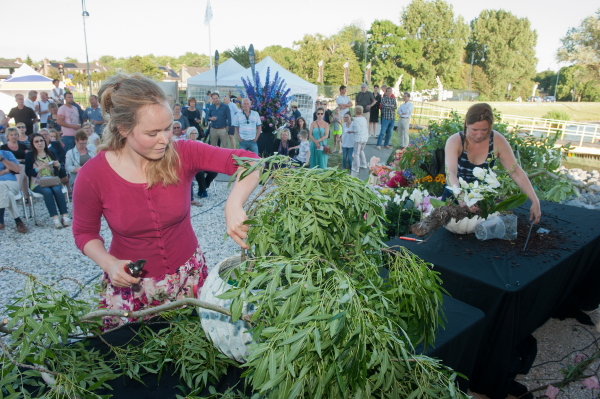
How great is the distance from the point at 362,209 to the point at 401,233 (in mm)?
2746

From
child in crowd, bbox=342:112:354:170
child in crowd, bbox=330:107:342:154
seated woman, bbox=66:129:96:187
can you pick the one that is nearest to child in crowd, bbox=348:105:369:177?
child in crowd, bbox=342:112:354:170

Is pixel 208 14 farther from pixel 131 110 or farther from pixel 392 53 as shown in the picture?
pixel 392 53

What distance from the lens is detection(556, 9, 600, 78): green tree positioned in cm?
3744

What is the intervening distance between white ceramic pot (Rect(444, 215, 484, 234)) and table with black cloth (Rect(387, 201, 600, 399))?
47 mm

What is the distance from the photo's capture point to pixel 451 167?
3096mm

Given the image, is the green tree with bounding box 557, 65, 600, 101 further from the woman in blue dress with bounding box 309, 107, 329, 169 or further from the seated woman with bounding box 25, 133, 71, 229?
the seated woman with bounding box 25, 133, 71, 229

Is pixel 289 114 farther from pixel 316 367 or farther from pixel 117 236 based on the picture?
pixel 316 367

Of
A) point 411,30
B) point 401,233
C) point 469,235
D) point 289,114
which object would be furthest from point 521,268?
point 411,30

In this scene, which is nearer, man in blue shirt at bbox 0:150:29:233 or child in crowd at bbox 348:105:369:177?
man in blue shirt at bbox 0:150:29:233

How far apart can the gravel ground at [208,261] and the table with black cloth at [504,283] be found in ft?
1.33

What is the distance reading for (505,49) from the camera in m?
54.1

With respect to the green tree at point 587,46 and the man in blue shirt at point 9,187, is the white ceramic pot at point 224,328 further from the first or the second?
→ the green tree at point 587,46

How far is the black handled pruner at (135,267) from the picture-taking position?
132 centimetres

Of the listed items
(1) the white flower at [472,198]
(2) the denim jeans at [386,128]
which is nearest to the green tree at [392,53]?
(2) the denim jeans at [386,128]
